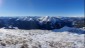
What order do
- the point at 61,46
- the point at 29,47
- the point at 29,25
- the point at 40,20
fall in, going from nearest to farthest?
the point at 29,47
the point at 61,46
the point at 29,25
the point at 40,20

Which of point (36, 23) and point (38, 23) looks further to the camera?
point (38, 23)

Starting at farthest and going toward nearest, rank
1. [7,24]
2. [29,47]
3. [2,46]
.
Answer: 1. [7,24]
2. [29,47]
3. [2,46]

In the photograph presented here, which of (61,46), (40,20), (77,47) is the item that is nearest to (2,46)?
(61,46)

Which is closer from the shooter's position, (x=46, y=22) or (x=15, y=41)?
(x=15, y=41)

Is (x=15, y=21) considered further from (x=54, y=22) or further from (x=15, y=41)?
(x=15, y=41)

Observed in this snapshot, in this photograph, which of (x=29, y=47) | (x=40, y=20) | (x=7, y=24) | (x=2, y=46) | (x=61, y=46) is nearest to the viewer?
(x=2, y=46)

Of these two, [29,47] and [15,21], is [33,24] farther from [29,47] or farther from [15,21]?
[29,47]

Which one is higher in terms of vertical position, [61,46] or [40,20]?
[40,20]

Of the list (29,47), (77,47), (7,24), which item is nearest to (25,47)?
(29,47)

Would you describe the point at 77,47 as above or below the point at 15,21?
below
